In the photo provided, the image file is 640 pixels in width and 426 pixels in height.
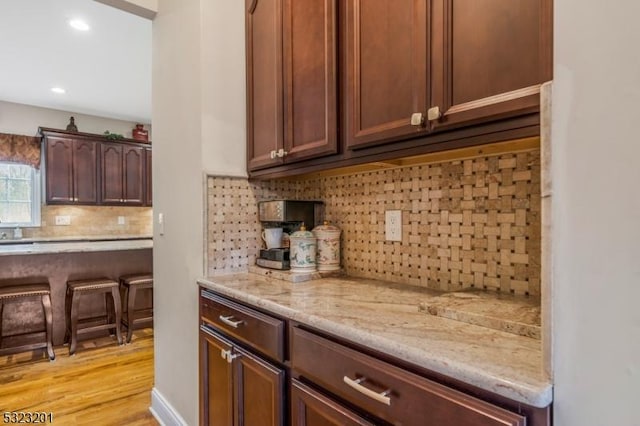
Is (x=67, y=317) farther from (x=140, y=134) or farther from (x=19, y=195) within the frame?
(x=140, y=134)

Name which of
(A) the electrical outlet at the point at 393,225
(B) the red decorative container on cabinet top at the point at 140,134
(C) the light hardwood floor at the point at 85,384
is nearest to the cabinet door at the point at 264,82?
(A) the electrical outlet at the point at 393,225

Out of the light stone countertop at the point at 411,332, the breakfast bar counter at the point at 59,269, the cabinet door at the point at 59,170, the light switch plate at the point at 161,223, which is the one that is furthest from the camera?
the cabinet door at the point at 59,170

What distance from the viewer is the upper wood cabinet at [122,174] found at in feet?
16.4

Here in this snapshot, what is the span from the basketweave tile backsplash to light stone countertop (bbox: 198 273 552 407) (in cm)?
16

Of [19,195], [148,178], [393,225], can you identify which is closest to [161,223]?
[393,225]

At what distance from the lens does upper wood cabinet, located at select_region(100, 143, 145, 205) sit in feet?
16.4

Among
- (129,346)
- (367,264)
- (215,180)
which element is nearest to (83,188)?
(129,346)

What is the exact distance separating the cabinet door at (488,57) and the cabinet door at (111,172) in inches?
204

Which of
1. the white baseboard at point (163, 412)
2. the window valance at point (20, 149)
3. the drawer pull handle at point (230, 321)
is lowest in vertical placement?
the white baseboard at point (163, 412)

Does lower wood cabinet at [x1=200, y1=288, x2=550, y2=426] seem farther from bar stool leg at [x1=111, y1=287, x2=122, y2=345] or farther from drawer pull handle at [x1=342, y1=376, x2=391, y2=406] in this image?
bar stool leg at [x1=111, y1=287, x2=122, y2=345]

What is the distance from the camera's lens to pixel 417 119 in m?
1.05

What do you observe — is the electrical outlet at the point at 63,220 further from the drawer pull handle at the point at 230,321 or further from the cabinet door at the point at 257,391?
the cabinet door at the point at 257,391

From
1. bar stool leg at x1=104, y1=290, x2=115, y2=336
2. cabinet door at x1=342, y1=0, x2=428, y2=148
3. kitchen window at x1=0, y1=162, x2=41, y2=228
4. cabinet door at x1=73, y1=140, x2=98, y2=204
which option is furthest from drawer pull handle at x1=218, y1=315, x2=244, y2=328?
kitchen window at x1=0, y1=162, x2=41, y2=228

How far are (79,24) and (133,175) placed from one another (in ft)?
8.82
